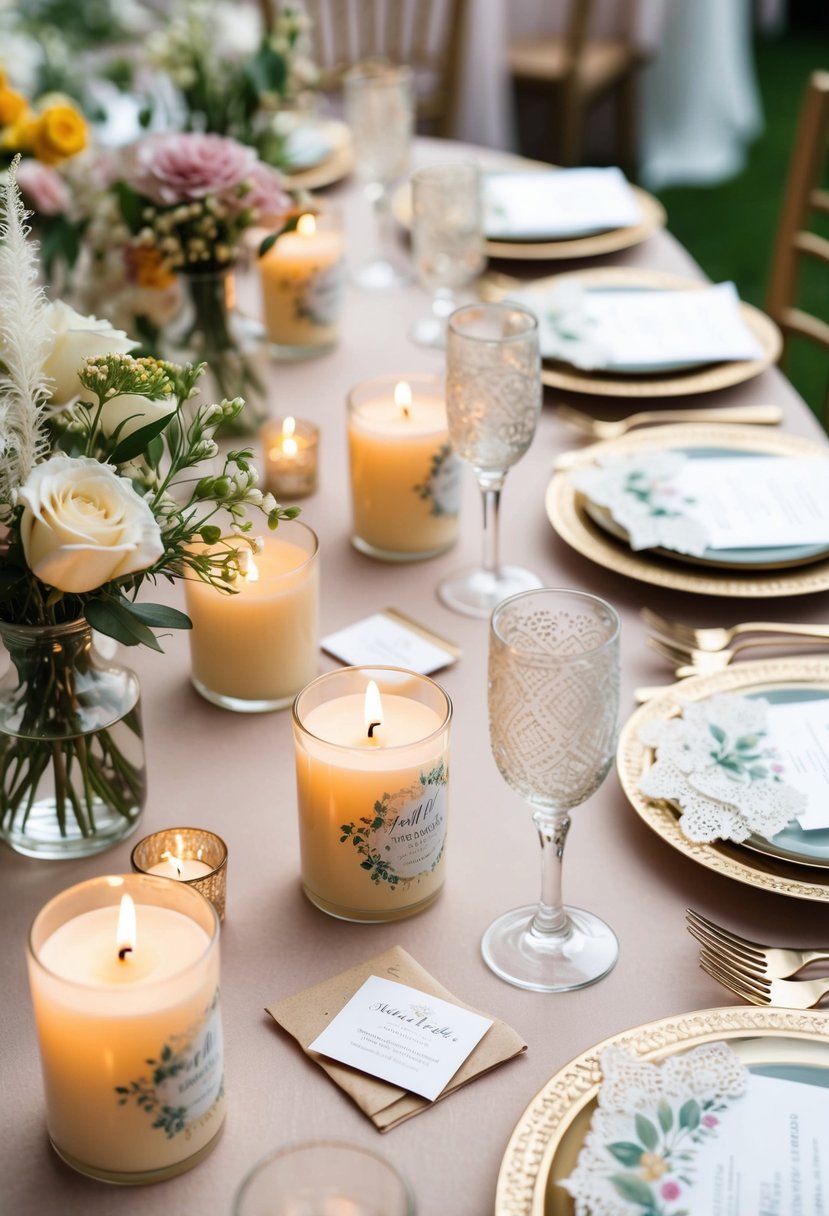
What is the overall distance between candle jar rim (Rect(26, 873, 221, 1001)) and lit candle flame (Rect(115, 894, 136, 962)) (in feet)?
0.06

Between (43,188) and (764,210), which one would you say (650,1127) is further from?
(764,210)

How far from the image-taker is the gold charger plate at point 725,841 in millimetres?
875

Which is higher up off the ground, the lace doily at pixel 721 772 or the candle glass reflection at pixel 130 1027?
the candle glass reflection at pixel 130 1027

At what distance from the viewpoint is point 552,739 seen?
76cm

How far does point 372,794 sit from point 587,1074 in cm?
21

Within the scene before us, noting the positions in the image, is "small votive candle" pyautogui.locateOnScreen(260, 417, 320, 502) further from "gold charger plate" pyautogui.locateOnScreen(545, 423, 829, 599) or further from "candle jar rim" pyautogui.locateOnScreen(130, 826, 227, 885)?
"candle jar rim" pyautogui.locateOnScreen(130, 826, 227, 885)

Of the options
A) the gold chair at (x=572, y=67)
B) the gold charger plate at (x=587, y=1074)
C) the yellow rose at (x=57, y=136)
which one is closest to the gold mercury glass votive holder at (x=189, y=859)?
the gold charger plate at (x=587, y=1074)

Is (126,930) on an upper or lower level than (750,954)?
upper

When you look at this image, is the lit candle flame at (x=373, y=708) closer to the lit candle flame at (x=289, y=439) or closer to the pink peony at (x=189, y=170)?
the lit candle flame at (x=289, y=439)

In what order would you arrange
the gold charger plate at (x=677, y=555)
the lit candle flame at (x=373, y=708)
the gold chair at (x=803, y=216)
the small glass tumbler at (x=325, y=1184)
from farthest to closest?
the gold chair at (x=803, y=216), the gold charger plate at (x=677, y=555), the lit candle flame at (x=373, y=708), the small glass tumbler at (x=325, y=1184)

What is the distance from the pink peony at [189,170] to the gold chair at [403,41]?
72.5 inches

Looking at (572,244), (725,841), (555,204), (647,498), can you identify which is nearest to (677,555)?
(647,498)

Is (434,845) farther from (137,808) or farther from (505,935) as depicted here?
(137,808)

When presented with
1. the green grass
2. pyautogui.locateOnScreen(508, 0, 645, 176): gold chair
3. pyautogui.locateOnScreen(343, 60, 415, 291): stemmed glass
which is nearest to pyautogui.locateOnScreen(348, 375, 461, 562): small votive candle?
pyautogui.locateOnScreen(343, 60, 415, 291): stemmed glass
